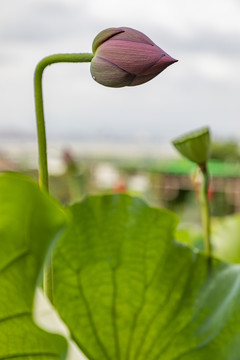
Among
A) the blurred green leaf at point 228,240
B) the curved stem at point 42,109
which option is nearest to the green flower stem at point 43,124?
the curved stem at point 42,109

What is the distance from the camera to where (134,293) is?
0.36 metres

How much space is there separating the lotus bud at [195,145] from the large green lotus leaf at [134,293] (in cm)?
5

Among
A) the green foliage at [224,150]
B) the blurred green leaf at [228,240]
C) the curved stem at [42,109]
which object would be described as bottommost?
the green foliage at [224,150]

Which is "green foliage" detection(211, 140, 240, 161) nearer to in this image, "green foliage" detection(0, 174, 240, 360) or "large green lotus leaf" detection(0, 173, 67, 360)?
"green foliage" detection(0, 174, 240, 360)

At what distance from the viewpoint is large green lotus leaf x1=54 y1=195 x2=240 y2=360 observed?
354mm

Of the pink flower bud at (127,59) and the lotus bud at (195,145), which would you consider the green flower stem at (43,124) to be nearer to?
the pink flower bud at (127,59)

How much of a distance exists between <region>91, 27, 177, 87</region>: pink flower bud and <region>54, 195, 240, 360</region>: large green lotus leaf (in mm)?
105

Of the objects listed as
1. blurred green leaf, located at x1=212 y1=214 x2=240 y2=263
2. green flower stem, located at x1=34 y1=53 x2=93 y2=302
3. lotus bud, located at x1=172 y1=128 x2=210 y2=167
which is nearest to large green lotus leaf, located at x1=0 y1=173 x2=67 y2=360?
green flower stem, located at x1=34 y1=53 x2=93 y2=302

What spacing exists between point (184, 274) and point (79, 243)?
0.07m

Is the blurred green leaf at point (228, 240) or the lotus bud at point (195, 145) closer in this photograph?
the lotus bud at point (195, 145)

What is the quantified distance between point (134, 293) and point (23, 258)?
0.15m

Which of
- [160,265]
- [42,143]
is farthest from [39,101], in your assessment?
[160,265]

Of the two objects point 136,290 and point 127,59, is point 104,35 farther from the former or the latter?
point 136,290

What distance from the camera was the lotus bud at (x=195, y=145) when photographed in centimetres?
39
